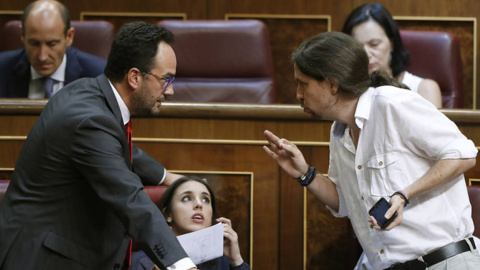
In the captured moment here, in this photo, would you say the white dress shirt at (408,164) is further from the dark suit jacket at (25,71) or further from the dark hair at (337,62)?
the dark suit jacket at (25,71)

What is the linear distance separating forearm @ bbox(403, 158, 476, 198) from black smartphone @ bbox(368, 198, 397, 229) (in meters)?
0.05

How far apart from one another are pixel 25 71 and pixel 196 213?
825mm

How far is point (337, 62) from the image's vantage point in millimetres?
1073

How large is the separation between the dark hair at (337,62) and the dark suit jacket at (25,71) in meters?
0.88

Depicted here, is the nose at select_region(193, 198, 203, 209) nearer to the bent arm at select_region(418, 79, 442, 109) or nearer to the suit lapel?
the suit lapel

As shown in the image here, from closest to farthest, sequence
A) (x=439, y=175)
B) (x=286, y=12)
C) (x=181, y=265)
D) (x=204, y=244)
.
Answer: (x=181, y=265), (x=439, y=175), (x=204, y=244), (x=286, y=12)

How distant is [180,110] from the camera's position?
1418 mm

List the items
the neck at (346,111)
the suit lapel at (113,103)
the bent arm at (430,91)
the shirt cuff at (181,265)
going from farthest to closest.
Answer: the bent arm at (430,91) < the neck at (346,111) < the suit lapel at (113,103) < the shirt cuff at (181,265)

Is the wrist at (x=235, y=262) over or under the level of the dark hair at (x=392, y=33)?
under

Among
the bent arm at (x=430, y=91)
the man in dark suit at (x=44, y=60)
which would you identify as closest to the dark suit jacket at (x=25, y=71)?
the man in dark suit at (x=44, y=60)

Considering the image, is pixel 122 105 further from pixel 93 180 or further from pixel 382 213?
pixel 382 213

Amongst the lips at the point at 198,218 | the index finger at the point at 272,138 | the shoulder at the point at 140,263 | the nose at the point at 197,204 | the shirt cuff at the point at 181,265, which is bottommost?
the shoulder at the point at 140,263

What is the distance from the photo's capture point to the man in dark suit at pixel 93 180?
0.92m

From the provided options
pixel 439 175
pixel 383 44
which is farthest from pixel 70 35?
pixel 439 175
